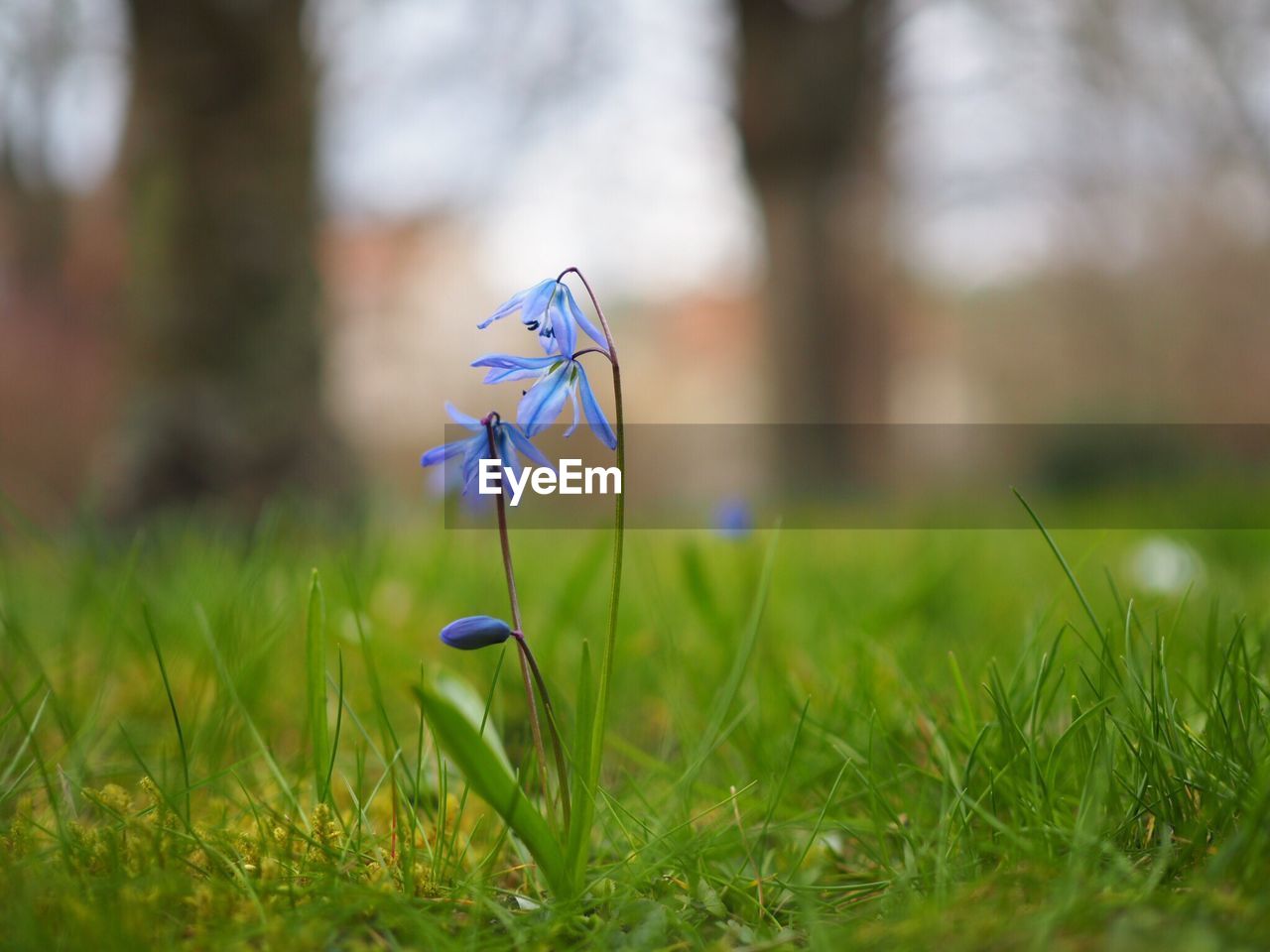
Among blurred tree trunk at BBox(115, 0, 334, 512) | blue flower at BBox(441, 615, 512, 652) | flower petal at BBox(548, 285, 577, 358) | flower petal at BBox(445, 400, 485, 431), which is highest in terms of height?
blurred tree trunk at BBox(115, 0, 334, 512)

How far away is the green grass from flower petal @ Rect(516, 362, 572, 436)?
0.84ft

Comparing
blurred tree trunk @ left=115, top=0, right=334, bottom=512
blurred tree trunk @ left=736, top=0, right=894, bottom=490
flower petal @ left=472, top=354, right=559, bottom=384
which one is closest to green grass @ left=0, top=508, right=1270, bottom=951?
flower petal @ left=472, top=354, right=559, bottom=384

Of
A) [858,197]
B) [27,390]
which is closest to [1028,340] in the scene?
[858,197]

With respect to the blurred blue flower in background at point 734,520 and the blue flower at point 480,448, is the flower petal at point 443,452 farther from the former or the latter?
the blurred blue flower in background at point 734,520

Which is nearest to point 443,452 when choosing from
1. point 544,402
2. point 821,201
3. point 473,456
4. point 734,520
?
point 473,456

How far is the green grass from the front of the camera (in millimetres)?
980

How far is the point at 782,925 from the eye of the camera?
1.16m

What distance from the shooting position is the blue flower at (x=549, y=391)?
1.03 m

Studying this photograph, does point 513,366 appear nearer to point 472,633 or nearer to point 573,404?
point 573,404

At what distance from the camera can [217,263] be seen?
Answer: 4.61 meters

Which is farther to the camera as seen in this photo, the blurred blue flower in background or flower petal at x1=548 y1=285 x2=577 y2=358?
the blurred blue flower in background

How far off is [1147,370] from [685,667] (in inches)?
614

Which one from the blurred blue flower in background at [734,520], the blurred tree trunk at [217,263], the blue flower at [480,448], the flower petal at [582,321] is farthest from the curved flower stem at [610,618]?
the blurred tree trunk at [217,263]

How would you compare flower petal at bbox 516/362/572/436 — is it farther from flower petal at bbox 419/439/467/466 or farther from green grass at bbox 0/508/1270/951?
green grass at bbox 0/508/1270/951
